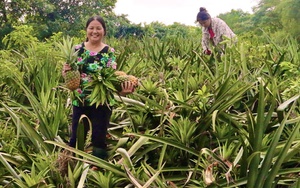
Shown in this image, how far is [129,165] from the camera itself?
257 centimetres

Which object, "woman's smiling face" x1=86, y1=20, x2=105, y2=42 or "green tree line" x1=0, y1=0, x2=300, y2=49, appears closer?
"woman's smiling face" x1=86, y1=20, x2=105, y2=42

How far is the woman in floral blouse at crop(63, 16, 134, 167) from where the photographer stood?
2.78 metres

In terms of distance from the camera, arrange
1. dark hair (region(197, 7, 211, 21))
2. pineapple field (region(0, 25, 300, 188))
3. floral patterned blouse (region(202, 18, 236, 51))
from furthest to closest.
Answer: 1. floral patterned blouse (region(202, 18, 236, 51))
2. dark hair (region(197, 7, 211, 21))
3. pineapple field (region(0, 25, 300, 188))

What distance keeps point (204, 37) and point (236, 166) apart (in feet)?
9.94

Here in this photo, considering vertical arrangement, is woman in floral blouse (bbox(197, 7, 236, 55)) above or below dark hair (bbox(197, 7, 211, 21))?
below

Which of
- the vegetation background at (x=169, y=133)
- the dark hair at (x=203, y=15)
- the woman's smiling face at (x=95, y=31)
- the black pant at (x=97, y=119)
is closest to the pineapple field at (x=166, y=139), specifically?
the vegetation background at (x=169, y=133)

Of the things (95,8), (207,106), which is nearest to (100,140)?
(207,106)

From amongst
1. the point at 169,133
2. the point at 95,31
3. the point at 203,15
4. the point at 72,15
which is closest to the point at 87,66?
the point at 95,31

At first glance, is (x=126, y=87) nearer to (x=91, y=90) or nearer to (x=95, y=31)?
(x=91, y=90)

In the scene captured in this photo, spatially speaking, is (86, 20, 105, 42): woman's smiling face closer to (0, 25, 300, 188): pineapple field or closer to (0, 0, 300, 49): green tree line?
(0, 25, 300, 188): pineapple field

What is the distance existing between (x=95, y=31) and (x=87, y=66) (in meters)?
0.27

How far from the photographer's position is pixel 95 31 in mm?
2850

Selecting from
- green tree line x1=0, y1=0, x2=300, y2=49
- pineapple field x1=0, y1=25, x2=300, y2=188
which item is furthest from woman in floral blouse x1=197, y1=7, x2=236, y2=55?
green tree line x1=0, y1=0, x2=300, y2=49

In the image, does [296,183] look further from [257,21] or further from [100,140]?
[257,21]
